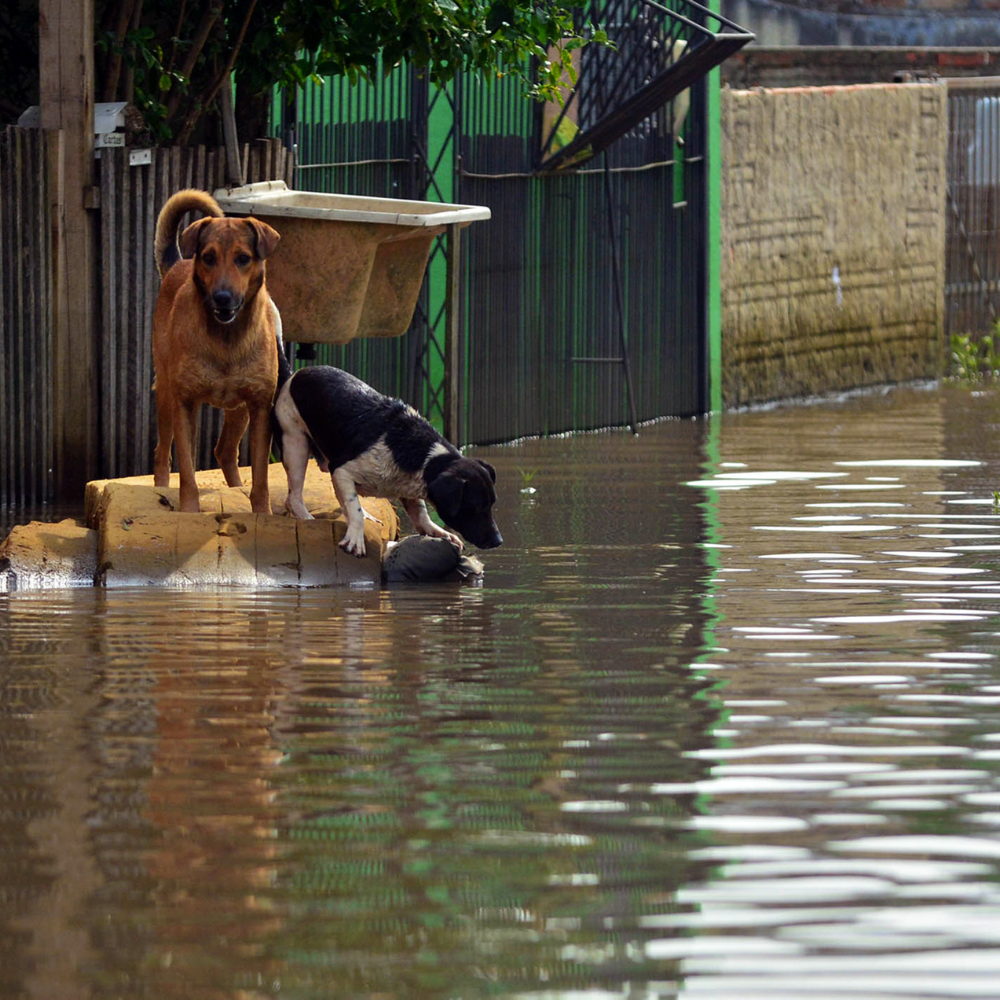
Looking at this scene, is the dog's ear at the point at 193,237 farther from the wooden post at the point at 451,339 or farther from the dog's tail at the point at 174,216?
the wooden post at the point at 451,339

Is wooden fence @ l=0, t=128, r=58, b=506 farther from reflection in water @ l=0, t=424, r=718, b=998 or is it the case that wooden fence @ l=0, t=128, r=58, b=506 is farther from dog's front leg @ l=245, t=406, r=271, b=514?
reflection in water @ l=0, t=424, r=718, b=998

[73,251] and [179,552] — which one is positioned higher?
[73,251]

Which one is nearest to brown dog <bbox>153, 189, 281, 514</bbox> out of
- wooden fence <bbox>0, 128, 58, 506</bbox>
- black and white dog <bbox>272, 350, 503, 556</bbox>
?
black and white dog <bbox>272, 350, 503, 556</bbox>

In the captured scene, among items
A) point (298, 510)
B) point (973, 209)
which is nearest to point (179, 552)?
point (298, 510)

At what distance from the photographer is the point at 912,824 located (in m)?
4.92

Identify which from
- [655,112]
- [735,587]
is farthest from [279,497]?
[655,112]

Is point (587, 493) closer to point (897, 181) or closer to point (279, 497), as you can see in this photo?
point (279, 497)

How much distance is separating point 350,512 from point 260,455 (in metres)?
0.55

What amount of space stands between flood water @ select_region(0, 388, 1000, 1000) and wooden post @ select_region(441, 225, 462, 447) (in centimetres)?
498

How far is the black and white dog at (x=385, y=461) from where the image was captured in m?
9.01

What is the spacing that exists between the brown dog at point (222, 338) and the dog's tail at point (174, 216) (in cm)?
9

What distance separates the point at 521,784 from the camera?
17.4 ft

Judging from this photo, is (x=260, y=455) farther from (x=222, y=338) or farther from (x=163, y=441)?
(x=163, y=441)

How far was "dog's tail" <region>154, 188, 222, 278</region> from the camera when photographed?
385 inches
